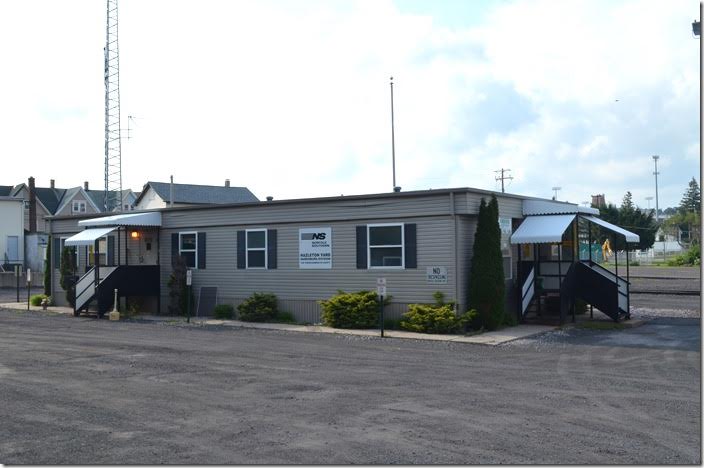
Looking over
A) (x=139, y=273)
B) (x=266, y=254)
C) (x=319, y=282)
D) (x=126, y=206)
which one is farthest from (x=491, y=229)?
(x=126, y=206)

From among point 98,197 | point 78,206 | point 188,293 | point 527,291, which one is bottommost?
point 188,293

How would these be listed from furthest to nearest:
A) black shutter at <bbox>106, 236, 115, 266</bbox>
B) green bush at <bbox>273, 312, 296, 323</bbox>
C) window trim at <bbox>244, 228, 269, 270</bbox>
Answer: black shutter at <bbox>106, 236, 115, 266</bbox> → window trim at <bbox>244, 228, 269, 270</bbox> → green bush at <bbox>273, 312, 296, 323</bbox>

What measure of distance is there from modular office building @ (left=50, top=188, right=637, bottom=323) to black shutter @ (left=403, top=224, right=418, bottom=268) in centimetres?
3

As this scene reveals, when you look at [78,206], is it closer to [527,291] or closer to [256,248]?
[256,248]

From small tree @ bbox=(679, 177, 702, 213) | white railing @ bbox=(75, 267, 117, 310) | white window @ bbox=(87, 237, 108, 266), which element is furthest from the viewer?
small tree @ bbox=(679, 177, 702, 213)

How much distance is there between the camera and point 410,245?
63.2 ft

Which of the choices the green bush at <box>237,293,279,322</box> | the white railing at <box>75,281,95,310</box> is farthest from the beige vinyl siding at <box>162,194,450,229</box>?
the white railing at <box>75,281,95,310</box>

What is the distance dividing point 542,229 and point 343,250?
5459 mm

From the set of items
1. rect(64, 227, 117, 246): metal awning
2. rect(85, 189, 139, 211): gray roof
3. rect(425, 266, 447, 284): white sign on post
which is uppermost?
rect(85, 189, 139, 211): gray roof

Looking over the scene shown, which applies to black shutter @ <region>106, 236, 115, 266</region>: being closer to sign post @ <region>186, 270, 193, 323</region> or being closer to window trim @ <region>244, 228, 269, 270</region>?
sign post @ <region>186, 270, 193, 323</region>

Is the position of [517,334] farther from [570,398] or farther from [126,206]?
[126,206]

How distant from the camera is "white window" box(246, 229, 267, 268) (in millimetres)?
22203

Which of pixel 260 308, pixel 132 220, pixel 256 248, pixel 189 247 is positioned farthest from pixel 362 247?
pixel 132 220

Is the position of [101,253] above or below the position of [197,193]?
below
